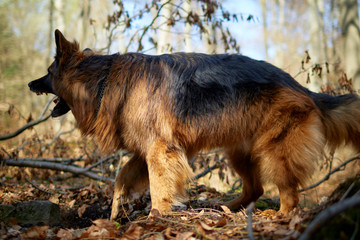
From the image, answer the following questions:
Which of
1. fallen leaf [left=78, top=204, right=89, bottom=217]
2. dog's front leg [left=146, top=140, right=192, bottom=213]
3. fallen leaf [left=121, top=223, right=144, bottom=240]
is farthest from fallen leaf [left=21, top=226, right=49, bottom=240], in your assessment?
fallen leaf [left=78, top=204, right=89, bottom=217]

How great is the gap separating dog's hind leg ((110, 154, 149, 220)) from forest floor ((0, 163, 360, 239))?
0.25m

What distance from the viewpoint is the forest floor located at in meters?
1.85

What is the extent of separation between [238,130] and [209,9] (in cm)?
342

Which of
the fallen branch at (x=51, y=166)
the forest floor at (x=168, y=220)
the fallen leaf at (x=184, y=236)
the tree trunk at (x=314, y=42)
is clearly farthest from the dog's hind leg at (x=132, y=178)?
the tree trunk at (x=314, y=42)

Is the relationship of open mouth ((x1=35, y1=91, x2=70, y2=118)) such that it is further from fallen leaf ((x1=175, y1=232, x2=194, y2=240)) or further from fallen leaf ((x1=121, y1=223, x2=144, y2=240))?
fallen leaf ((x1=175, y1=232, x2=194, y2=240))

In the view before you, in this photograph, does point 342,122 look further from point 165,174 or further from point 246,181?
point 165,174

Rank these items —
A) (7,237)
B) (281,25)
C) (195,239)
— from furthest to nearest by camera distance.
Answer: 1. (281,25)
2. (7,237)
3. (195,239)

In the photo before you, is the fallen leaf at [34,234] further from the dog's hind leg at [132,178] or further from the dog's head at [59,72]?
the dog's head at [59,72]

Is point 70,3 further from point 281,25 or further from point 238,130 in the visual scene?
point 238,130

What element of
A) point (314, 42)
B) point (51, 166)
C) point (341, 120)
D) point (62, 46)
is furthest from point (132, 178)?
point (314, 42)

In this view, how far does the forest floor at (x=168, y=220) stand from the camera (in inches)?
72.7

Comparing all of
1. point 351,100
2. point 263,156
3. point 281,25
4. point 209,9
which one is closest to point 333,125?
point 351,100

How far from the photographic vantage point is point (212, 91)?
3.67 m

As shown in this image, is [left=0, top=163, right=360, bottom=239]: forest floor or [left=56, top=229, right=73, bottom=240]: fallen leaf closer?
[left=0, top=163, right=360, bottom=239]: forest floor
